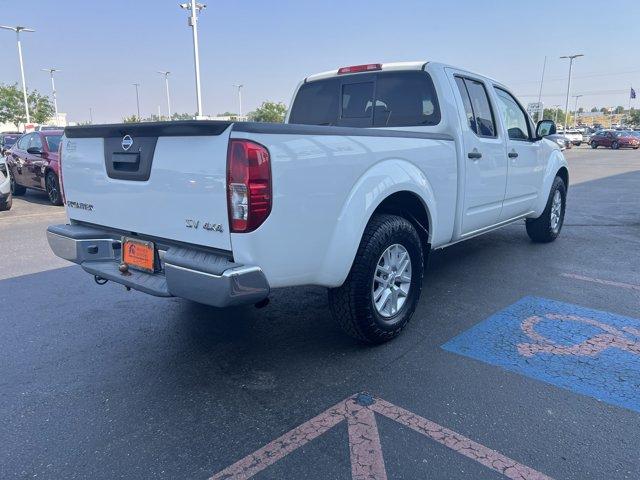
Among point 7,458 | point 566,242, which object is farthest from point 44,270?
point 566,242

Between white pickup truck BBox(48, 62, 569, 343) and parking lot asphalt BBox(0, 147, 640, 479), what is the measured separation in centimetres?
52

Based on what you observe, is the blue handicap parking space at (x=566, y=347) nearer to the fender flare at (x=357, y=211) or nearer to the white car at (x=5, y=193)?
the fender flare at (x=357, y=211)

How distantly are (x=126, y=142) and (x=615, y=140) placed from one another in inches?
1793

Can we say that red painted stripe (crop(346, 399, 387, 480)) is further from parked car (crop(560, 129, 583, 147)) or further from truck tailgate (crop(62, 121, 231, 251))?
parked car (crop(560, 129, 583, 147))

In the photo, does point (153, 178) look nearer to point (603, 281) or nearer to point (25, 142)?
point (603, 281)

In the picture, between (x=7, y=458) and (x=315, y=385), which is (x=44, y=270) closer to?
(x=7, y=458)

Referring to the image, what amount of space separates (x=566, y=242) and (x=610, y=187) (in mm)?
8709

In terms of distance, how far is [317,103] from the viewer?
5.09 m

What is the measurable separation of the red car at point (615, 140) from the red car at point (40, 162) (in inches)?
1656

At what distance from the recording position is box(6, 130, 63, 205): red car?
10.6 m

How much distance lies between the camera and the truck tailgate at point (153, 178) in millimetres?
2580

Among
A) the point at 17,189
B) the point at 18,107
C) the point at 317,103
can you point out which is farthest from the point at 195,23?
the point at 18,107

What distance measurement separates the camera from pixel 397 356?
3342 mm

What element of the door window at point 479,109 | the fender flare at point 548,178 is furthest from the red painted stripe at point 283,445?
the fender flare at point 548,178
